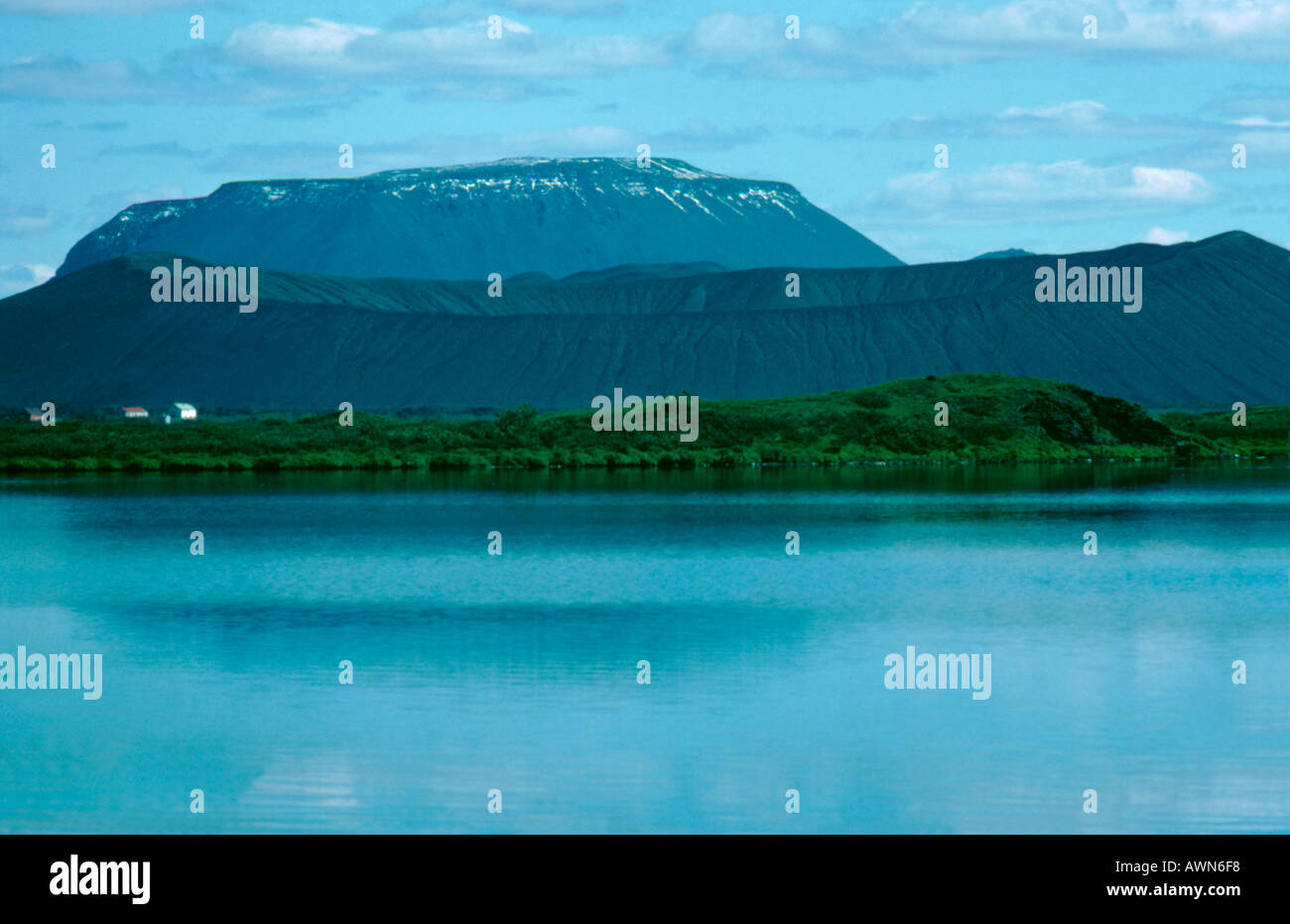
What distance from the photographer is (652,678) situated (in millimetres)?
19734

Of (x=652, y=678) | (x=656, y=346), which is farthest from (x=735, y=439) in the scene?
(x=656, y=346)

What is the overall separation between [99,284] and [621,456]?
109 meters

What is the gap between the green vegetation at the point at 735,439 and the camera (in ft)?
251

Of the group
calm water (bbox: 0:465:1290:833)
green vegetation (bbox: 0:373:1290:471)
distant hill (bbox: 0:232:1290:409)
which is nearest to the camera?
calm water (bbox: 0:465:1290:833)

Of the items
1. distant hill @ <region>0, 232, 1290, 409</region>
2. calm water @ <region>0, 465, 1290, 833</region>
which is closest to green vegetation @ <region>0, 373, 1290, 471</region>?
calm water @ <region>0, 465, 1290, 833</region>

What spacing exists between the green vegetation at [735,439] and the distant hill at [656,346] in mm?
50544

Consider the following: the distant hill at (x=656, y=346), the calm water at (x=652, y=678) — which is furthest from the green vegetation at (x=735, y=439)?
the distant hill at (x=656, y=346)

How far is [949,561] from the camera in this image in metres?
32.6

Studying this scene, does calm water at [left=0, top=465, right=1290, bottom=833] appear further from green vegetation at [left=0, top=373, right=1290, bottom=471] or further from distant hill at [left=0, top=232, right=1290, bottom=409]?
distant hill at [left=0, top=232, right=1290, bottom=409]

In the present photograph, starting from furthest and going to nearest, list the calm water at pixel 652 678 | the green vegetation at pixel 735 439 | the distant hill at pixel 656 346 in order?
the distant hill at pixel 656 346
the green vegetation at pixel 735 439
the calm water at pixel 652 678

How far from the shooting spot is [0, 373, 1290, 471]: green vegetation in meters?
76.4

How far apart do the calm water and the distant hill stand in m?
107

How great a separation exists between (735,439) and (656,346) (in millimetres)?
69826

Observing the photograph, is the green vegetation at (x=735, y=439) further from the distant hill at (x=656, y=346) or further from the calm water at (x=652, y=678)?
the distant hill at (x=656, y=346)
